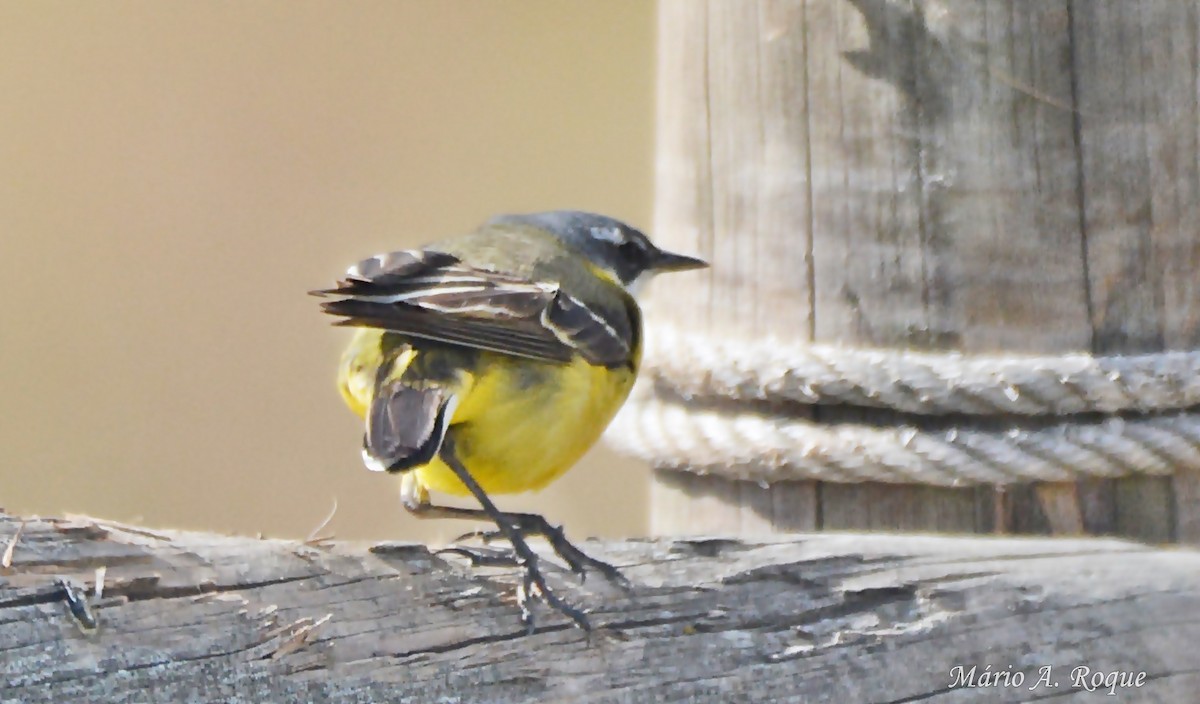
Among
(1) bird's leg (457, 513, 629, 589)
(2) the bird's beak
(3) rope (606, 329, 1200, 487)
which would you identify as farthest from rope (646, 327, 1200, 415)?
(1) bird's leg (457, 513, 629, 589)

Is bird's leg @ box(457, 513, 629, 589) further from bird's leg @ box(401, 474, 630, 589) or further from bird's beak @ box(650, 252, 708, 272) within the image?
bird's beak @ box(650, 252, 708, 272)

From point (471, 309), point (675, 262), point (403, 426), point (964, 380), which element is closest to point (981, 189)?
point (964, 380)

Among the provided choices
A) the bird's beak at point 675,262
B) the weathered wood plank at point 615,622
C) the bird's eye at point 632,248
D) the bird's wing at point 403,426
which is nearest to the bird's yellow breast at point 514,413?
the bird's wing at point 403,426

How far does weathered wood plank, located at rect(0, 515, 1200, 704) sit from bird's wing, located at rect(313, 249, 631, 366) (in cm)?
42

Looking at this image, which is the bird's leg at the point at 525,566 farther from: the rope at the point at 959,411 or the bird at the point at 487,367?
the rope at the point at 959,411

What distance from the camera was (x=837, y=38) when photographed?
229 centimetres

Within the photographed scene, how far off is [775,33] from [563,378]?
2.15ft

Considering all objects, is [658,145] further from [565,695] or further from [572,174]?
[572,174]

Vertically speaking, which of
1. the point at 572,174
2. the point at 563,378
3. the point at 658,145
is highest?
the point at 572,174

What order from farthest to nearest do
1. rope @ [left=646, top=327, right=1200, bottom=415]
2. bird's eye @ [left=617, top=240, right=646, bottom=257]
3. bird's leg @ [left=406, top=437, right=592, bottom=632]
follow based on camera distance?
bird's eye @ [left=617, top=240, right=646, bottom=257] < rope @ [left=646, top=327, right=1200, bottom=415] < bird's leg @ [left=406, top=437, right=592, bottom=632]

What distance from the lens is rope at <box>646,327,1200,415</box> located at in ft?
7.25

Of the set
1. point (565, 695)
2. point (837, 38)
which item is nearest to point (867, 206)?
point (837, 38)

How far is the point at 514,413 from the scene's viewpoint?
2.39 m

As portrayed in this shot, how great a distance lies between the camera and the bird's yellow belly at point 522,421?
2.38 metres
